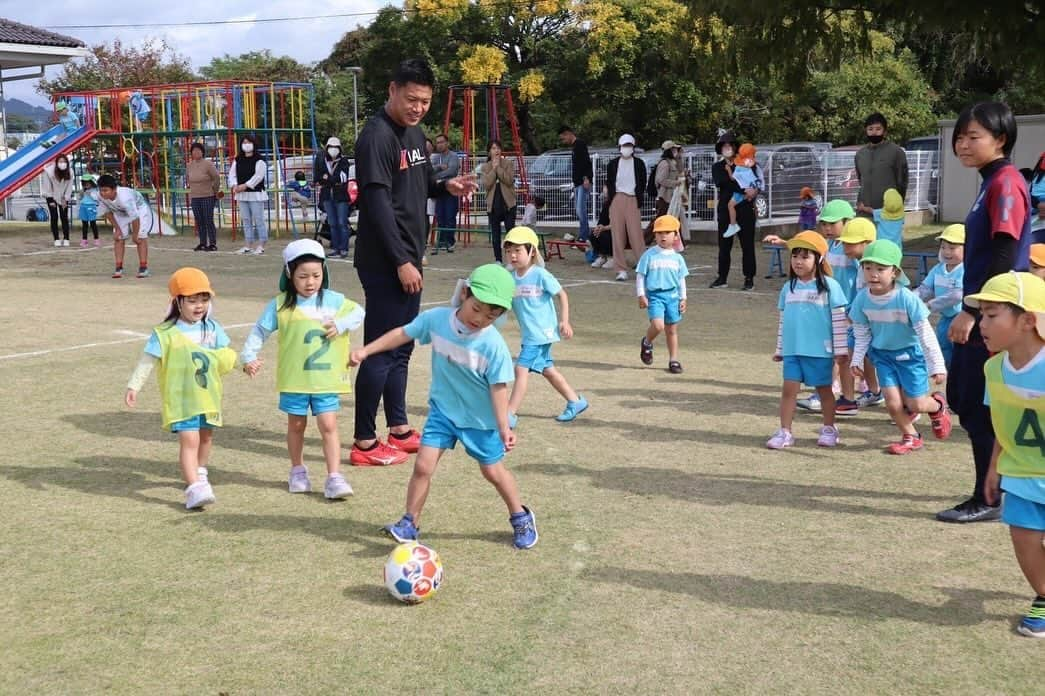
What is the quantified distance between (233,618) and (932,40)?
34.0 m

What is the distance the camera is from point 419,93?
6383mm

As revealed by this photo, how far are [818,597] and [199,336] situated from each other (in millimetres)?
3424

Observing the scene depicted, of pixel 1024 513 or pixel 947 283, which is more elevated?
pixel 947 283

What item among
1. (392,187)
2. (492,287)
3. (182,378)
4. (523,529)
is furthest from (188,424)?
(492,287)

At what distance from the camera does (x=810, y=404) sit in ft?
27.7

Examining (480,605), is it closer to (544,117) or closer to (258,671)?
(258,671)

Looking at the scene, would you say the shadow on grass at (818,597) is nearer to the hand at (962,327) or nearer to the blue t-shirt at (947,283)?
the hand at (962,327)

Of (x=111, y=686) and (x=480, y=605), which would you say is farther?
(x=480, y=605)

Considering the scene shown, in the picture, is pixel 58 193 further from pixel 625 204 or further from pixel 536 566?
pixel 536 566

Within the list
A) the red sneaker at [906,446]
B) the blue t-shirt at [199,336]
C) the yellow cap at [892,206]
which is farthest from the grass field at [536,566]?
the yellow cap at [892,206]

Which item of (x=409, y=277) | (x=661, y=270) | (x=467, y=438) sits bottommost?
(x=467, y=438)

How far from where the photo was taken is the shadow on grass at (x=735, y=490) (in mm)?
6055

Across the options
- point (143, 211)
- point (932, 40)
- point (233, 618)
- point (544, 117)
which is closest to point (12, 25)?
point (544, 117)

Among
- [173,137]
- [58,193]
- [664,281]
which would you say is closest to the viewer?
[664,281]
